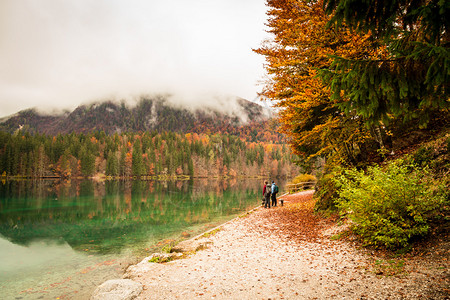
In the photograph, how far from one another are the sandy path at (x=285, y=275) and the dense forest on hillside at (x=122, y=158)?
8257 cm

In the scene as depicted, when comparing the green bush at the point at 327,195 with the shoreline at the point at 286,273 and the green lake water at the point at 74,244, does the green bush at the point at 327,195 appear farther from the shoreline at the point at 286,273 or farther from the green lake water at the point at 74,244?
the green lake water at the point at 74,244

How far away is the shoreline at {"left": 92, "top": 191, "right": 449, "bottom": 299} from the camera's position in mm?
4887

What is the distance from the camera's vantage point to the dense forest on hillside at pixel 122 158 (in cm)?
9100

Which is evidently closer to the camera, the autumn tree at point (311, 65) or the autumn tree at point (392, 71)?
the autumn tree at point (392, 71)

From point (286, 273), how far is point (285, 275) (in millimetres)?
138

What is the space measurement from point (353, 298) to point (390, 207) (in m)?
2.92

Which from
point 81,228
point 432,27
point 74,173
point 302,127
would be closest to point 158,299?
point 432,27

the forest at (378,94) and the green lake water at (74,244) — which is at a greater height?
the forest at (378,94)

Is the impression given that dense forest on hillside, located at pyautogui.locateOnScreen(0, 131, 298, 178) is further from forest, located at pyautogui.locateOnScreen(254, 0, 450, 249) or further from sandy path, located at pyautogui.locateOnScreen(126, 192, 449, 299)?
sandy path, located at pyautogui.locateOnScreen(126, 192, 449, 299)

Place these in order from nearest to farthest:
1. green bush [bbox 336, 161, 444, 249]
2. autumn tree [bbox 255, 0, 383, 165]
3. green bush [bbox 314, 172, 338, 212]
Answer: green bush [bbox 336, 161, 444, 249]
autumn tree [bbox 255, 0, 383, 165]
green bush [bbox 314, 172, 338, 212]

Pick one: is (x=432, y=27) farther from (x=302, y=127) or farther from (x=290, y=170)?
(x=290, y=170)

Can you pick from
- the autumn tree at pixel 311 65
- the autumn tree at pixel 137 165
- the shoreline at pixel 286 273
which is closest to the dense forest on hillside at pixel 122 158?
the autumn tree at pixel 137 165

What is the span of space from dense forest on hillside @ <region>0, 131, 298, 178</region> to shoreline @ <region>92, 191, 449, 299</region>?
82.5m

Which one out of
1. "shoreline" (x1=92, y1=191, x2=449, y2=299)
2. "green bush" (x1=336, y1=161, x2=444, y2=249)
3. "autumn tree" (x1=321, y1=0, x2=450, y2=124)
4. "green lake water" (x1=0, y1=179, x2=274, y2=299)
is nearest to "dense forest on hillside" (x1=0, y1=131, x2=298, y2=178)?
"green lake water" (x1=0, y1=179, x2=274, y2=299)
